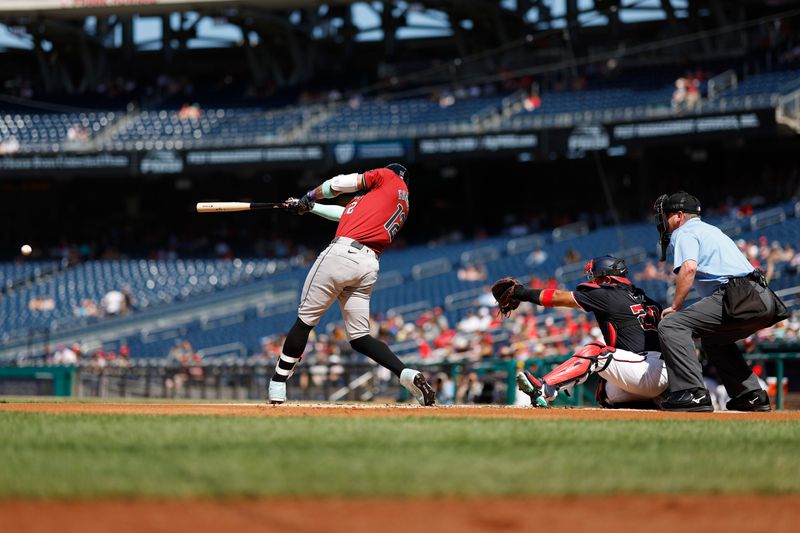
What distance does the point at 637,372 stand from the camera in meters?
8.45

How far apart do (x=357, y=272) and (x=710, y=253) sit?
253 cm

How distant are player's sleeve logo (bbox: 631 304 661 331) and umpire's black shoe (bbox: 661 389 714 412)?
2.51ft

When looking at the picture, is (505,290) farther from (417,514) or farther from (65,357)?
(65,357)

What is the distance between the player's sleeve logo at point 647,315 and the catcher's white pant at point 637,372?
0.82 ft

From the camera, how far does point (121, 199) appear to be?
3566 centimetres

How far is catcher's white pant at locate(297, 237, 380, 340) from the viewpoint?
27.1ft

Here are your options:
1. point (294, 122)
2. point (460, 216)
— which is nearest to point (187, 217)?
point (294, 122)

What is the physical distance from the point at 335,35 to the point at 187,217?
7.25 m

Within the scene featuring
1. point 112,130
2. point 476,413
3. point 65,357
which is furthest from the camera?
point 112,130

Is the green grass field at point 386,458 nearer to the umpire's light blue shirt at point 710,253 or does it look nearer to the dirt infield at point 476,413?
the dirt infield at point 476,413

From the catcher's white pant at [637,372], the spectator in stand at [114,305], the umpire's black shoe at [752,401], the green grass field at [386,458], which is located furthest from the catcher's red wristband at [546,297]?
the spectator in stand at [114,305]

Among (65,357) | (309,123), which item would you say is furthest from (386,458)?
(309,123)

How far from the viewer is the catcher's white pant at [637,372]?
332 inches

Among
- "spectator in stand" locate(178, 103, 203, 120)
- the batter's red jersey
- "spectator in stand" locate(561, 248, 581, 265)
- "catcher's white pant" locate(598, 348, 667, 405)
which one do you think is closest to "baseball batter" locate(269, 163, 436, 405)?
the batter's red jersey
